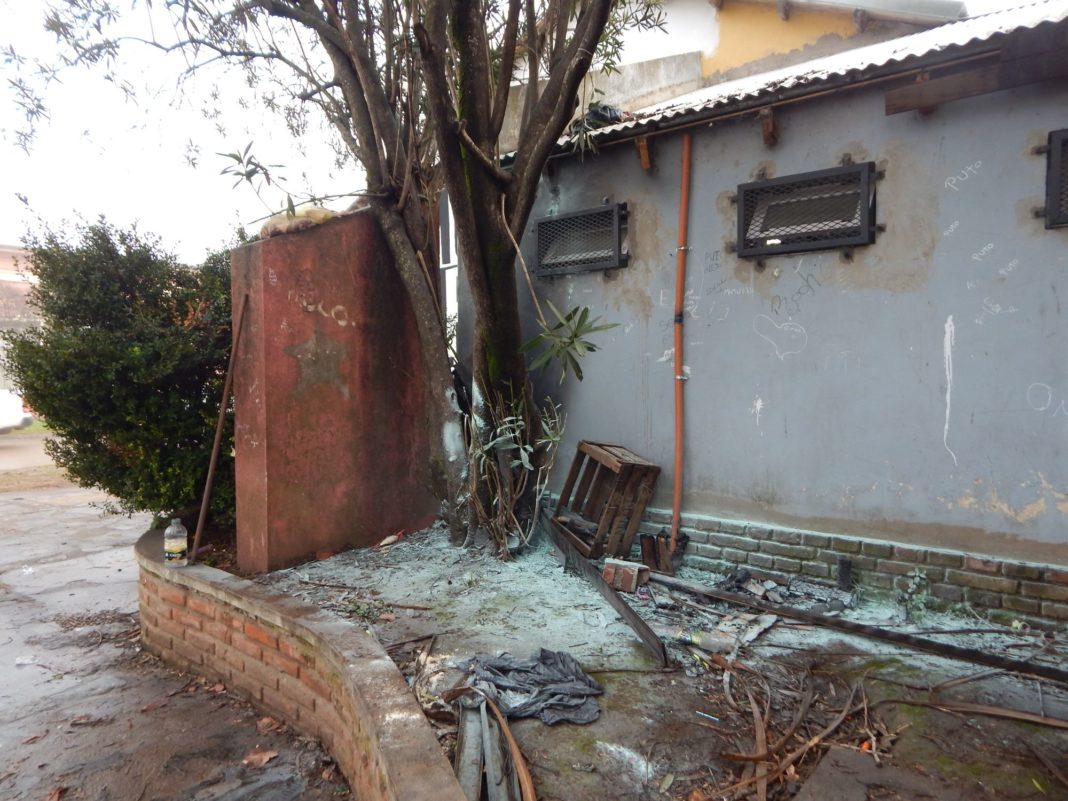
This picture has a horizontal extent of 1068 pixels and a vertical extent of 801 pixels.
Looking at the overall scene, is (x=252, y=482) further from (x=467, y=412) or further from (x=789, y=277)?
(x=789, y=277)

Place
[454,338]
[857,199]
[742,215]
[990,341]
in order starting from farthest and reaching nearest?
1. [454,338]
2. [742,215]
3. [857,199]
4. [990,341]

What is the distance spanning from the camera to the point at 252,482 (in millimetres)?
Result: 5215

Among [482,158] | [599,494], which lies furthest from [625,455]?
[482,158]

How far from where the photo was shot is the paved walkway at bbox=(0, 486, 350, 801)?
144 inches

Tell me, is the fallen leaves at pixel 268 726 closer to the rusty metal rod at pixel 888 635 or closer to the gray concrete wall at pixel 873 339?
the rusty metal rod at pixel 888 635

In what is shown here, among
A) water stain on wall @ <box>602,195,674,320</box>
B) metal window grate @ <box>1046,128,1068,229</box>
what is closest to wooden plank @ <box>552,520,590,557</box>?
water stain on wall @ <box>602,195,674,320</box>

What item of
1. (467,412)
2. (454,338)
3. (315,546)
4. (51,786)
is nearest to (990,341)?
(467,412)

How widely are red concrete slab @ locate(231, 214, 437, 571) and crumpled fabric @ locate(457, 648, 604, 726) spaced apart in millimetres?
2351

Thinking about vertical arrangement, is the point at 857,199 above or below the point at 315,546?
above

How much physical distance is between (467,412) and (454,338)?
944 millimetres

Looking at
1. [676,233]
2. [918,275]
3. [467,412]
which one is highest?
[676,233]

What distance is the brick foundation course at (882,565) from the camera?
402cm

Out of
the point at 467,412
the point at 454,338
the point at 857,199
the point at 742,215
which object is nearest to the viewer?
the point at 857,199

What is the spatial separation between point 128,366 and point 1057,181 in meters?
6.58
